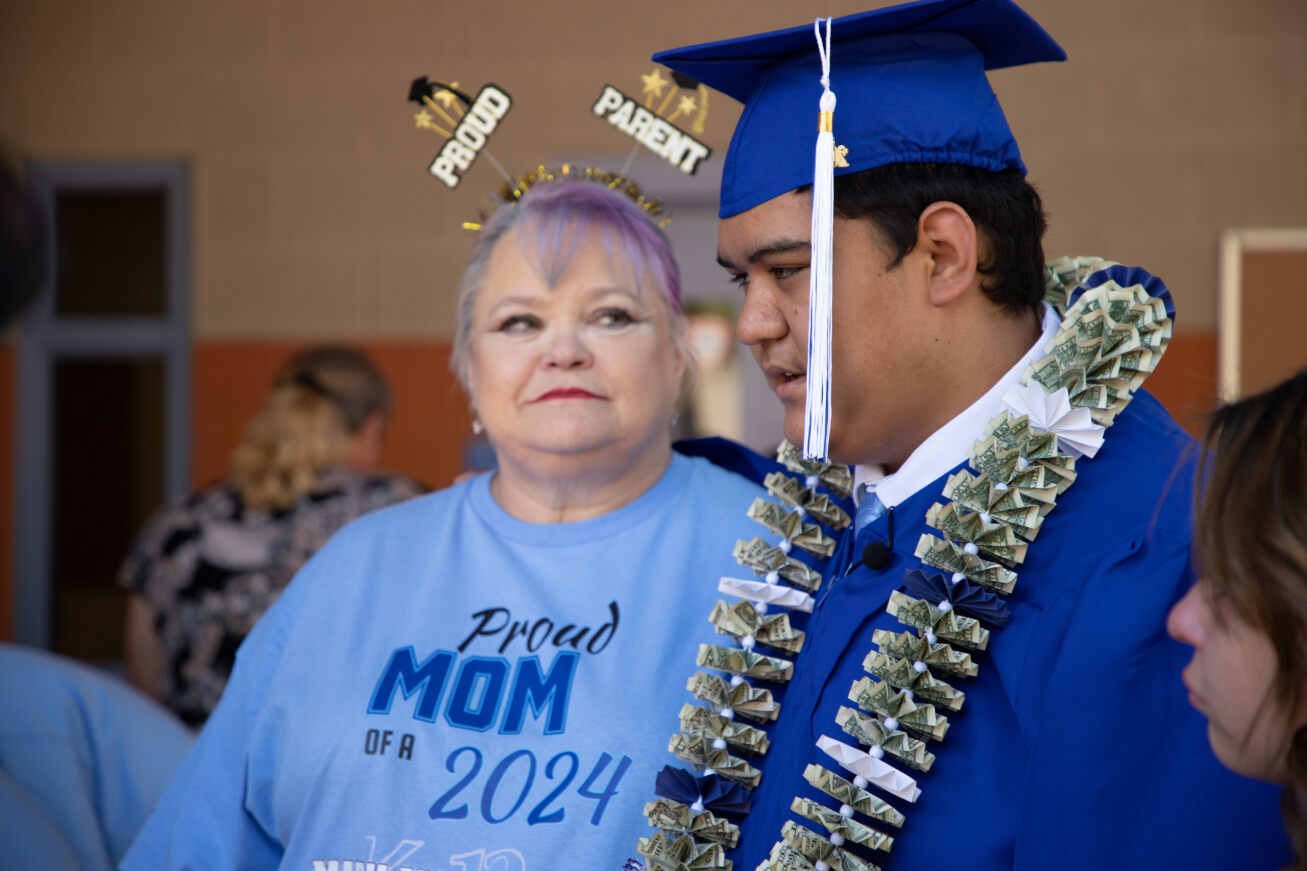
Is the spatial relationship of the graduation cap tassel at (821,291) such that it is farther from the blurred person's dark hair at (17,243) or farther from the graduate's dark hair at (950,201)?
the blurred person's dark hair at (17,243)

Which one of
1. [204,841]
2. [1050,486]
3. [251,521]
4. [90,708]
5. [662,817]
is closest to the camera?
[1050,486]

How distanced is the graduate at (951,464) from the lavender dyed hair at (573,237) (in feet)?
1.52

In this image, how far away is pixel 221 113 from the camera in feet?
14.4

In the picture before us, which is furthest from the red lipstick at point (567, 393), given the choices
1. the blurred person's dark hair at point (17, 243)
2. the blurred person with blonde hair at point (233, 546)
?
the blurred person with blonde hair at point (233, 546)

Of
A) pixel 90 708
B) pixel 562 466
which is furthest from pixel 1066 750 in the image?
pixel 90 708

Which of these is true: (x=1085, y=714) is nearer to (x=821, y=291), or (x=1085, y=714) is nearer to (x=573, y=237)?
(x=821, y=291)

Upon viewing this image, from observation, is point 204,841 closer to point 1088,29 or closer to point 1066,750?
point 1066,750

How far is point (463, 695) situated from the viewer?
1693mm

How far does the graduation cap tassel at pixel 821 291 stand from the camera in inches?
50.2

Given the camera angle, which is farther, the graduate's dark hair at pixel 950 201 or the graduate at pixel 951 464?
the graduate's dark hair at pixel 950 201

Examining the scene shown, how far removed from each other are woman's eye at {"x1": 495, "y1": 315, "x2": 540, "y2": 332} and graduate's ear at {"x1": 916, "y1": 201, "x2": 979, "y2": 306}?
2.38 feet

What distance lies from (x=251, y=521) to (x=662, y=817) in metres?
1.77

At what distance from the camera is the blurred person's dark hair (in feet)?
2.93

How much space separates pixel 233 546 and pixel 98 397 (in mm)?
2045
